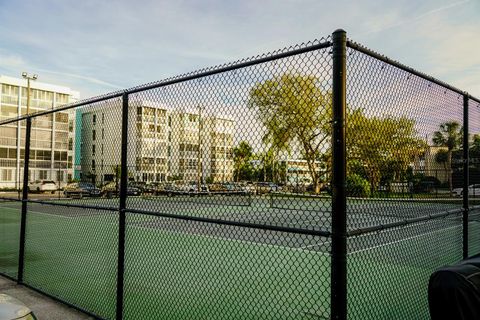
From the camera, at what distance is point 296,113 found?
2.79m

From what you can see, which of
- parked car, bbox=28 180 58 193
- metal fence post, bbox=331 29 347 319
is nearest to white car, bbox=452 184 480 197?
metal fence post, bbox=331 29 347 319

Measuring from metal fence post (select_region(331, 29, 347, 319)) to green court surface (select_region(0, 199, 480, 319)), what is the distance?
1.11 metres

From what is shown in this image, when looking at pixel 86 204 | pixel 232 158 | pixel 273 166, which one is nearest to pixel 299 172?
pixel 273 166

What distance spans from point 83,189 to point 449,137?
17.5 ft

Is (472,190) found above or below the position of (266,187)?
below

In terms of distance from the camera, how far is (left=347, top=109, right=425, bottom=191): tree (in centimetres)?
288

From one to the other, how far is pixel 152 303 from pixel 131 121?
2.40 meters

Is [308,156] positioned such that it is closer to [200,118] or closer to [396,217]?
[200,118]

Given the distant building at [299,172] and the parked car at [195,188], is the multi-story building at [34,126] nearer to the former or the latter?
the parked car at [195,188]

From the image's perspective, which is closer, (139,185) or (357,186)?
(357,186)

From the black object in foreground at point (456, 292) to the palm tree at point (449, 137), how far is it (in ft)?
8.64

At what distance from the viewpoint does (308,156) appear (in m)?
2.81

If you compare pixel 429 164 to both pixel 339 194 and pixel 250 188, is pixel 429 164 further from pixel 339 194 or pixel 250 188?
pixel 339 194

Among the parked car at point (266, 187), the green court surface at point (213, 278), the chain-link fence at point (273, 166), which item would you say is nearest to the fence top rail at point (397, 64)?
the chain-link fence at point (273, 166)
